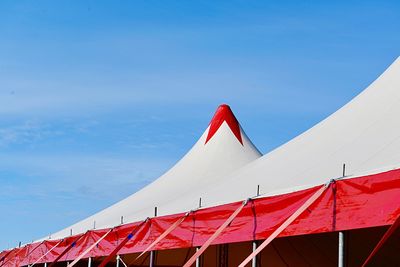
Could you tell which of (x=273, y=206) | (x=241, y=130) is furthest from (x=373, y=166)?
(x=241, y=130)

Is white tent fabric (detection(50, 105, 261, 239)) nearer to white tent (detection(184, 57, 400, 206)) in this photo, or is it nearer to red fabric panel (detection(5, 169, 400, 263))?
white tent (detection(184, 57, 400, 206))

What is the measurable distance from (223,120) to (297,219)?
47.8 ft

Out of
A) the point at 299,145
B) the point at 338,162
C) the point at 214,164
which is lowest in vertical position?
the point at 338,162

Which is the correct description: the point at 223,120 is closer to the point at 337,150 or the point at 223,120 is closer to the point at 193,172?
the point at 193,172

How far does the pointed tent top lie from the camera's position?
76.8 feet

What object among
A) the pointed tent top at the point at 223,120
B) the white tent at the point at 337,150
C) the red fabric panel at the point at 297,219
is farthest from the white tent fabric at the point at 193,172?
the red fabric panel at the point at 297,219

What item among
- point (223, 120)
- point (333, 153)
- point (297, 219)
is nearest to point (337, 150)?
point (333, 153)

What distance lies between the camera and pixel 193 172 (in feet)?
70.6

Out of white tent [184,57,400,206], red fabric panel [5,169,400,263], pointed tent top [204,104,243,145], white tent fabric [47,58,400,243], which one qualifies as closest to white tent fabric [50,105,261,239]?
pointed tent top [204,104,243,145]

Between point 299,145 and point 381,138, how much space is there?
10.7 feet

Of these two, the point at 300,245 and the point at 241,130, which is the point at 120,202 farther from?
the point at 300,245

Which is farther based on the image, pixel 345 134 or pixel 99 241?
pixel 99 241

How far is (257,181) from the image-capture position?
13.2m

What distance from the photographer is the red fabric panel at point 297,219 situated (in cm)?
809
